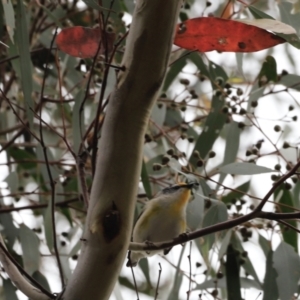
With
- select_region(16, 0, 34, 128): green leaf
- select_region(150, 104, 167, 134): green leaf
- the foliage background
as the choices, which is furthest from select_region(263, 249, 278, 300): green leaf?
select_region(16, 0, 34, 128): green leaf

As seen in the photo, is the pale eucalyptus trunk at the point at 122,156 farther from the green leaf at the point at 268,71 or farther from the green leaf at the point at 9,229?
the green leaf at the point at 9,229

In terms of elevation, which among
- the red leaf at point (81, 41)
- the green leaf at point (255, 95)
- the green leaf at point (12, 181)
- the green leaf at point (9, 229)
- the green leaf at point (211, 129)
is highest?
the green leaf at point (255, 95)

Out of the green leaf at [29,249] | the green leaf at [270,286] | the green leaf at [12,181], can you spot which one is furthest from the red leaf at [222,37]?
the green leaf at [12,181]

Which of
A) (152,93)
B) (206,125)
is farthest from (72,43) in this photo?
(206,125)

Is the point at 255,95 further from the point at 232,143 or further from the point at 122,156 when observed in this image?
the point at 122,156

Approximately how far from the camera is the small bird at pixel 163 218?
205cm

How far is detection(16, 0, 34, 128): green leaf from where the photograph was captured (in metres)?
1.91

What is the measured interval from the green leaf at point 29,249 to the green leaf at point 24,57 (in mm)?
596

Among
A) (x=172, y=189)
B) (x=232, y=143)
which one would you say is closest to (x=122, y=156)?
(x=172, y=189)

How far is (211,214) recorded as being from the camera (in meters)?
2.03

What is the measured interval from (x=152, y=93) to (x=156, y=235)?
0.80 m

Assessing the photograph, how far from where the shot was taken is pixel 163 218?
81.1 inches

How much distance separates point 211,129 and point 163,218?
1.61ft

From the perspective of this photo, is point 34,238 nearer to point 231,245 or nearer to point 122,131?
point 231,245
